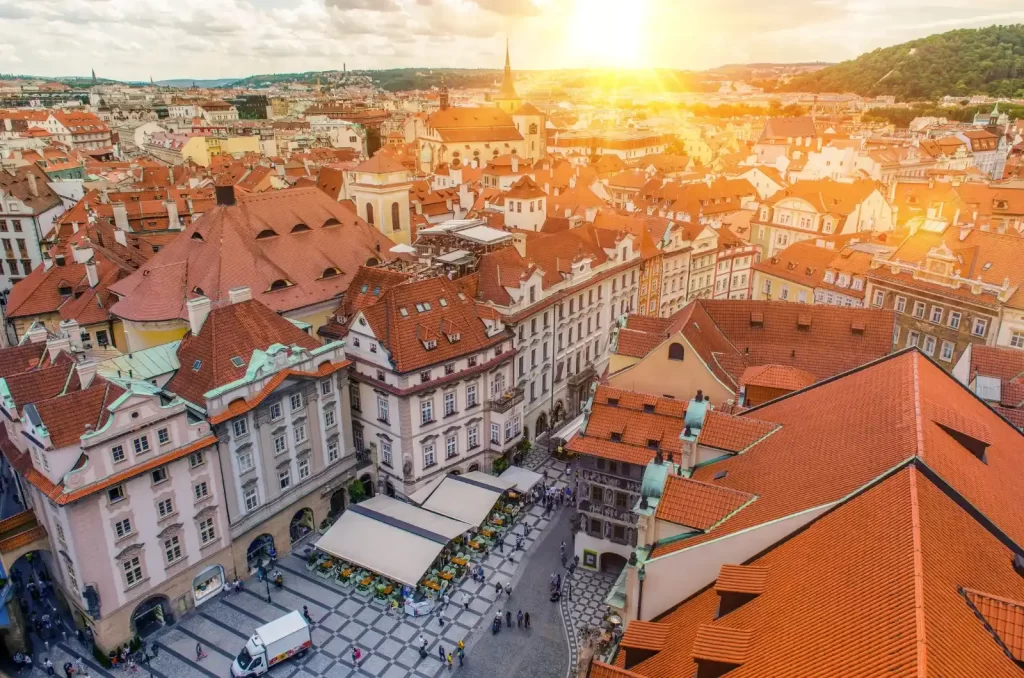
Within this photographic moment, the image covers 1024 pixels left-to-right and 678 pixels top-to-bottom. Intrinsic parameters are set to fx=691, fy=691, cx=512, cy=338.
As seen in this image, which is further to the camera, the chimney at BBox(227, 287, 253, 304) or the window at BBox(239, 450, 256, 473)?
the chimney at BBox(227, 287, 253, 304)

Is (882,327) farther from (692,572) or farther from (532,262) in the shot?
(692,572)

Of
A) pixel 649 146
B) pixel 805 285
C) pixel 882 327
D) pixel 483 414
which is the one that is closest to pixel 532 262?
pixel 483 414

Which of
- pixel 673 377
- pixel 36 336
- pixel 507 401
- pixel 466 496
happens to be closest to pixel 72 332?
pixel 36 336

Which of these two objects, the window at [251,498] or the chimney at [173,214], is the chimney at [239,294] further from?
the chimney at [173,214]

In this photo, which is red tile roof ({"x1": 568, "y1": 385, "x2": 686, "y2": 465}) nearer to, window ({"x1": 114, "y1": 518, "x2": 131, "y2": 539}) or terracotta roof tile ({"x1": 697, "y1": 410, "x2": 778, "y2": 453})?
terracotta roof tile ({"x1": 697, "y1": 410, "x2": 778, "y2": 453})

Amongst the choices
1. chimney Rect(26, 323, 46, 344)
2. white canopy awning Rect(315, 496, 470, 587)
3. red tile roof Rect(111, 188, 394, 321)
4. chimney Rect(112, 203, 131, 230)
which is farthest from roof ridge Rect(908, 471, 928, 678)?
chimney Rect(112, 203, 131, 230)
